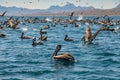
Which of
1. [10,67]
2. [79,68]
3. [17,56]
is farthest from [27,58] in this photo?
[79,68]

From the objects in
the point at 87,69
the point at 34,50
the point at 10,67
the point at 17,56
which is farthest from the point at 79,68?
the point at 34,50

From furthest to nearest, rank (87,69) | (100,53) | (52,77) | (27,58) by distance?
(100,53) → (27,58) → (87,69) → (52,77)

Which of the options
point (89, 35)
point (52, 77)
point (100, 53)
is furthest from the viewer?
point (89, 35)

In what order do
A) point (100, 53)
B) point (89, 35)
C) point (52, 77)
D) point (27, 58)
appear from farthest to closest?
point (89, 35), point (100, 53), point (27, 58), point (52, 77)

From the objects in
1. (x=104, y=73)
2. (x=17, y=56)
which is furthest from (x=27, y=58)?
(x=104, y=73)

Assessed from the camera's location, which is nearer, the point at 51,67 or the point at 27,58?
the point at 51,67

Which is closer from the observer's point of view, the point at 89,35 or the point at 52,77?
the point at 52,77

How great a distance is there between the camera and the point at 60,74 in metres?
24.6

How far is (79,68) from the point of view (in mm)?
26844

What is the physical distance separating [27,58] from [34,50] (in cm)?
621

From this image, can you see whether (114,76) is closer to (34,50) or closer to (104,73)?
(104,73)

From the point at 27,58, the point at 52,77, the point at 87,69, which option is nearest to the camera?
the point at 52,77

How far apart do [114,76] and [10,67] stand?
819cm

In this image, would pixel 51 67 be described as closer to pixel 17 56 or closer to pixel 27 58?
pixel 27 58
